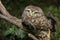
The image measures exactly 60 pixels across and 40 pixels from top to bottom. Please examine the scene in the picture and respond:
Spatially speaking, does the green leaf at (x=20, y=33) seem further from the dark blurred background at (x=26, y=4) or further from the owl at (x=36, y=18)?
the dark blurred background at (x=26, y=4)

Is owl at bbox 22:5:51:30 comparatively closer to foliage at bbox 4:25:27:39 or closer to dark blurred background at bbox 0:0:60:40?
foliage at bbox 4:25:27:39

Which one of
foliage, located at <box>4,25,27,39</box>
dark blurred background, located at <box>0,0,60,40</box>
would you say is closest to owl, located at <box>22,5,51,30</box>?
foliage, located at <box>4,25,27,39</box>

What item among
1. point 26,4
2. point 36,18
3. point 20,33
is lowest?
point 20,33

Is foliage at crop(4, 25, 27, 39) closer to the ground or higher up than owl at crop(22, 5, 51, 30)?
closer to the ground

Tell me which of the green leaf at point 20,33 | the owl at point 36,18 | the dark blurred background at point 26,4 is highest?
the dark blurred background at point 26,4

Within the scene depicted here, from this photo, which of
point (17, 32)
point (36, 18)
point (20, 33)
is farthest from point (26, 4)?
point (36, 18)

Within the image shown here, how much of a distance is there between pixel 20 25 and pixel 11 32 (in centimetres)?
125

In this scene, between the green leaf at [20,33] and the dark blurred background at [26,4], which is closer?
the green leaf at [20,33]

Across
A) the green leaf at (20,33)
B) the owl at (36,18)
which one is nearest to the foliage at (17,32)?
the green leaf at (20,33)

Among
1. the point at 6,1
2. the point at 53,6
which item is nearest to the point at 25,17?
the point at 6,1

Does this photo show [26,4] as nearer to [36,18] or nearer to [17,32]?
[17,32]

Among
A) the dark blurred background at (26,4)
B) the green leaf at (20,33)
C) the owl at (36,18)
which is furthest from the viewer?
the dark blurred background at (26,4)

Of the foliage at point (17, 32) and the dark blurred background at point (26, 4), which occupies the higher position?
the dark blurred background at point (26, 4)

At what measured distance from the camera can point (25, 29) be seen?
568 cm
